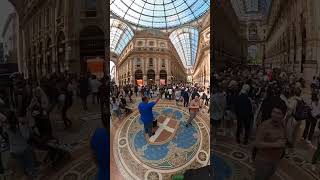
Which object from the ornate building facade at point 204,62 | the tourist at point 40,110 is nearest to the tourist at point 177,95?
the ornate building facade at point 204,62

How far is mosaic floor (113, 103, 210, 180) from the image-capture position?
2578 millimetres

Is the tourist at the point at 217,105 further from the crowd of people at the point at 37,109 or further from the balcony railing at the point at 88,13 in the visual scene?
the balcony railing at the point at 88,13

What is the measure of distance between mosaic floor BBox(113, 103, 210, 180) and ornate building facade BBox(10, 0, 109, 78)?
45 cm

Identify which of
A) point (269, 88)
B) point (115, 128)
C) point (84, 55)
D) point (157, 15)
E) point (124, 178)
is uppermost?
point (157, 15)

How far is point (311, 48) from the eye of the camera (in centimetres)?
254

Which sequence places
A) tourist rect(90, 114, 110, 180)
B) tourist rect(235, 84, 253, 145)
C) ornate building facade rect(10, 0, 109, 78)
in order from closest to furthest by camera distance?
ornate building facade rect(10, 0, 109, 78) → tourist rect(90, 114, 110, 180) → tourist rect(235, 84, 253, 145)

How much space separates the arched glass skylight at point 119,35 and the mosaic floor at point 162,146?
0.38 metres

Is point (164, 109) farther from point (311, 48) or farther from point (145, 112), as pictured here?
A: point (311, 48)

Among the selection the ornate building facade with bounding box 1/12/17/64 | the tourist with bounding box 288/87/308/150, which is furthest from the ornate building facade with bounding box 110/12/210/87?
the ornate building facade with bounding box 1/12/17/64

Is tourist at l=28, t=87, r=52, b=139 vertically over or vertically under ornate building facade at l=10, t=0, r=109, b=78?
under

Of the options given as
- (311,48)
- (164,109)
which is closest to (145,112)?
(164,109)

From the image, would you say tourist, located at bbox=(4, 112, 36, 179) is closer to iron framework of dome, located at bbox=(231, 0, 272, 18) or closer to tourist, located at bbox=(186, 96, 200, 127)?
tourist, located at bbox=(186, 96, 200, 127)

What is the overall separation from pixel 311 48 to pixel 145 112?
101 centimetres

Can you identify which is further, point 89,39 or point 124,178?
point 124,178
